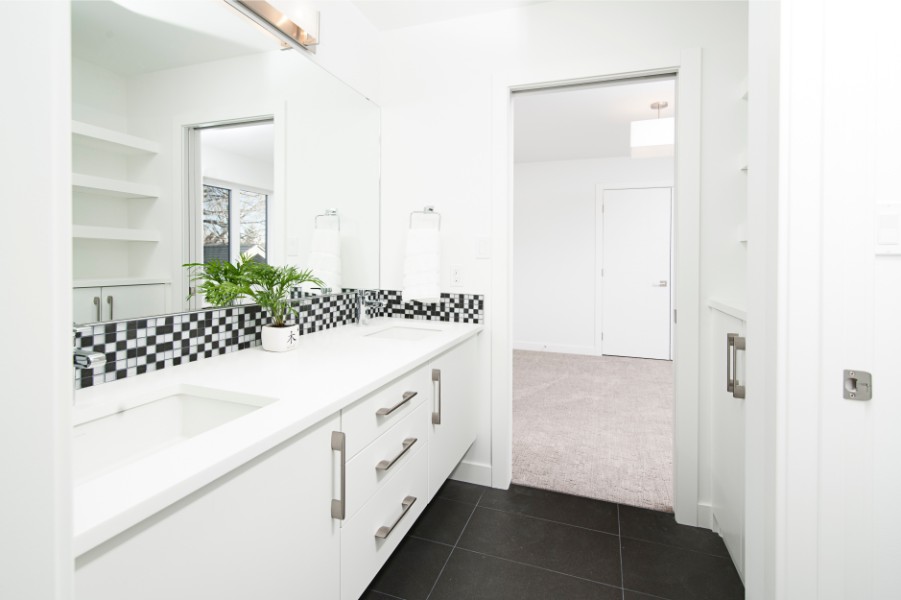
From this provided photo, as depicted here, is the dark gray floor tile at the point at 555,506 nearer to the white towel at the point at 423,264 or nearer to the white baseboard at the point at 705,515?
the white baseboard at the point at 705,515

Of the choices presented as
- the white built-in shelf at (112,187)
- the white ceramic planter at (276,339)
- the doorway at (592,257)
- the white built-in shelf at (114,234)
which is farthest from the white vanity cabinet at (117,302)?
the doorway at (592,257)

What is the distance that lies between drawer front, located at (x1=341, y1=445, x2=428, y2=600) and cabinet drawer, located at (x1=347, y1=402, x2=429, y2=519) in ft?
0.08

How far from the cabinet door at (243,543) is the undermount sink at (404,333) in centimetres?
110

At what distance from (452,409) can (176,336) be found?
105cm

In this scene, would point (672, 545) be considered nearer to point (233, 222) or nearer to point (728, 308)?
point (728, 308)

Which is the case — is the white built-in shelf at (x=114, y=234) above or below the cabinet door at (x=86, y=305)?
above

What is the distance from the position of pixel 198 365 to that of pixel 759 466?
151 centimetres

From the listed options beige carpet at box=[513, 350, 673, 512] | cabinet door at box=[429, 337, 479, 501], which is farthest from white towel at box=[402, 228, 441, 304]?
beige carpet at box=[513, 350, 673, 512]

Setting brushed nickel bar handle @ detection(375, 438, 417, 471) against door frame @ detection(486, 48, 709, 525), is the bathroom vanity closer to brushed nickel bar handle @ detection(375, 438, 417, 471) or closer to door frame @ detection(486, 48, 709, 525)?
brushed nickel bar handle @ detection(375, 438, 417, 471)

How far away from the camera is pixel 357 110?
2.32 meters

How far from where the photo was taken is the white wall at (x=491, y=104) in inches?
74.8

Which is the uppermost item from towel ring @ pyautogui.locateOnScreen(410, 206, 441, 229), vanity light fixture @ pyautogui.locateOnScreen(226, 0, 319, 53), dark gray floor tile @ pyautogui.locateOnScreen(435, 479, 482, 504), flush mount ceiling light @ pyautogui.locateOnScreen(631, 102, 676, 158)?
flush mount ceiling light @ pyautogui.locateOnScreen(631, 102, 676, 158)

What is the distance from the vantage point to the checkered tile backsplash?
3.80ft

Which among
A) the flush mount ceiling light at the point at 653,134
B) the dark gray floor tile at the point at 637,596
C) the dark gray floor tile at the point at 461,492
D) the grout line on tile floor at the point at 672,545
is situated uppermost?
the flush mount ceiling light at the point at 653,134
